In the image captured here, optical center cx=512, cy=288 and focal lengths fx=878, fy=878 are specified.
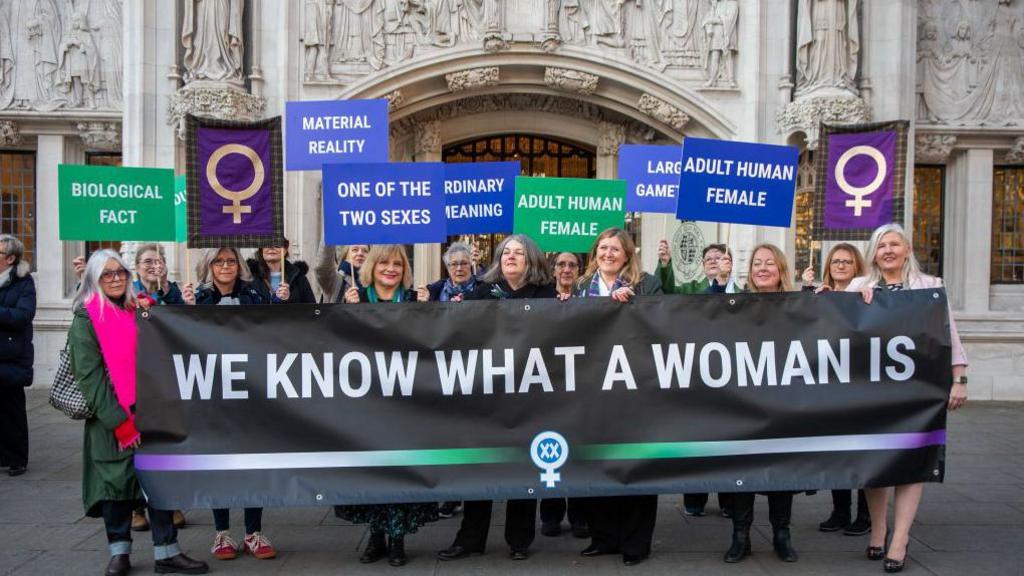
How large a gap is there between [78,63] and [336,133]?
790 cm

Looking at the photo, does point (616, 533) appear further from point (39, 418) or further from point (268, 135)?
point (39, 418)

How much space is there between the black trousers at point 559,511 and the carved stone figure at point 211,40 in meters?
8.31

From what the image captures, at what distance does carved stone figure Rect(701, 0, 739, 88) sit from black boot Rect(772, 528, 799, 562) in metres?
8.32

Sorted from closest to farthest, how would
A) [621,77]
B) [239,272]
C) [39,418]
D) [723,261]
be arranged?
1. [239,272]
2. [723,261]
3. [39,418]
4. [621,77]

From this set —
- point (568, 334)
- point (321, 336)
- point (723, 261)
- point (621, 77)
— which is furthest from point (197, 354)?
point (621, 77)

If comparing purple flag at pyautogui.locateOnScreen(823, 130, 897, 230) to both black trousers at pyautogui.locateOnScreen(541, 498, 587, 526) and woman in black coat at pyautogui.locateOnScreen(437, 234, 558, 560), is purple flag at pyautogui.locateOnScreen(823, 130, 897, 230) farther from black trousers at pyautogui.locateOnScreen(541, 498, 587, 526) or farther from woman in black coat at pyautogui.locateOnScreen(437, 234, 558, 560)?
black trousers at pyautogui.locateOnScreen(541, 498, 587, 526)

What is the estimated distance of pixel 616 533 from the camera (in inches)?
230

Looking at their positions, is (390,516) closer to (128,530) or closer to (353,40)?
(128,530)

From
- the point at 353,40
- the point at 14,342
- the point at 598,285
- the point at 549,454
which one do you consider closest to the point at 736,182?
the point at 598,285

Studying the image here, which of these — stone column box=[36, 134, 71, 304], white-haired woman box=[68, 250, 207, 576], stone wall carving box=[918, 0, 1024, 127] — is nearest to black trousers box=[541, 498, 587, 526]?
white-haired woman box=[68, 250, 207, 576]

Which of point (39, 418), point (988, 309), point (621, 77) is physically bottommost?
point (39, 418)

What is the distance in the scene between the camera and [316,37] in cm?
1240

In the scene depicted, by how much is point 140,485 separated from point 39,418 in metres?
6.85

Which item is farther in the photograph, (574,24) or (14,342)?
(574,24)
